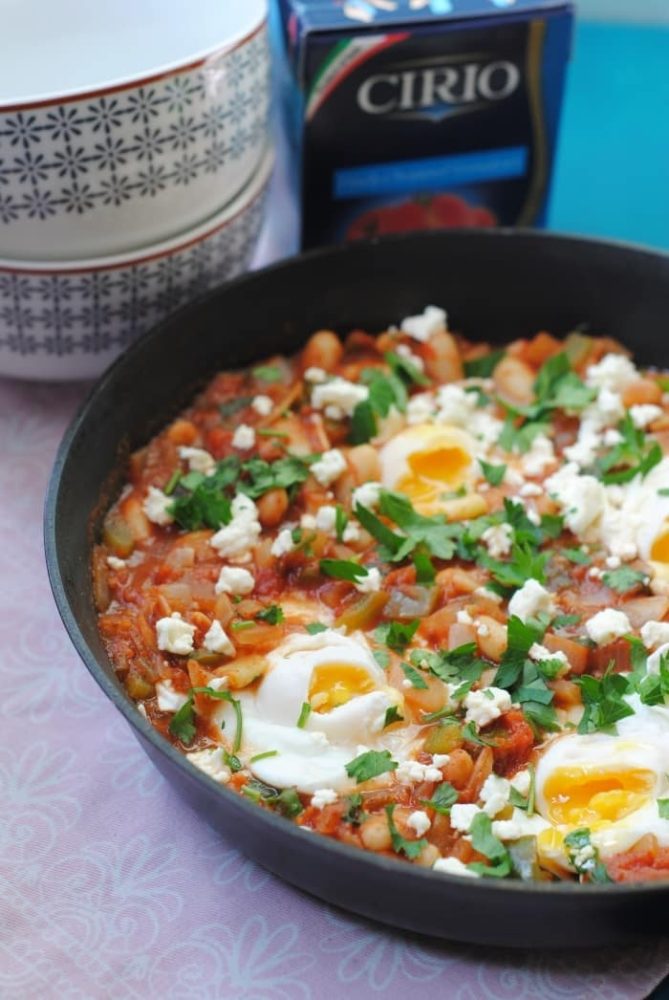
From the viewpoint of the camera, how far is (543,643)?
2.67 meters

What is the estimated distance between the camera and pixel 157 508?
9.71 feet

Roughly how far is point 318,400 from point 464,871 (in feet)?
4.31

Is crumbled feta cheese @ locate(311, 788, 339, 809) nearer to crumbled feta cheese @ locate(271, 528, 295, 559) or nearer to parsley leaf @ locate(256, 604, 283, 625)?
parsley leaf @ locate(256, 604, 283, 625)

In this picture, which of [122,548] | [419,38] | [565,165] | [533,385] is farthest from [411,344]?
[565,165]

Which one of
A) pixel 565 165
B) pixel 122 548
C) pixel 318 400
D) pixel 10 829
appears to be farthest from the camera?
pixel 565 165

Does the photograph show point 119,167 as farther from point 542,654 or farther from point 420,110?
point 542,654

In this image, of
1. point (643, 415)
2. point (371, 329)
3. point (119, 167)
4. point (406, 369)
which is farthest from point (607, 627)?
→ point (119, 167)

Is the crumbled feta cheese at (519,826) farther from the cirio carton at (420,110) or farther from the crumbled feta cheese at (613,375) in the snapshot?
the cirio carton at (420,110)

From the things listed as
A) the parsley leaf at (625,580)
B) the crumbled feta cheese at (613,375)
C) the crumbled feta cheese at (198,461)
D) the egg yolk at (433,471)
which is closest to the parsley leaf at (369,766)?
the parsley leaf at (625,580)

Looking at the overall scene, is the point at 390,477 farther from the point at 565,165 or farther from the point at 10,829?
the point at 565,165

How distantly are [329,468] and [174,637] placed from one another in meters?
0.59

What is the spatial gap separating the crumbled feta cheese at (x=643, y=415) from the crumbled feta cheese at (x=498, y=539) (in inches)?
19.8

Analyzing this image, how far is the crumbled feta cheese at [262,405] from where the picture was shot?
3193 millimetres

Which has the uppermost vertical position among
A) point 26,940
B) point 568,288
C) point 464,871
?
point 568,288
